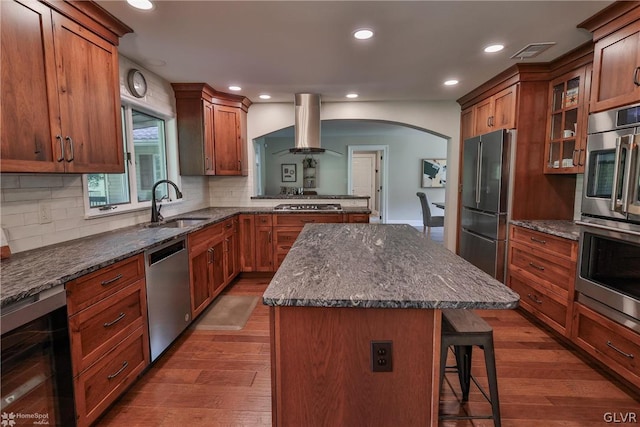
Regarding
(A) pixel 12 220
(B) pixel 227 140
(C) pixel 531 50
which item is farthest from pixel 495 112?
(A) pixel 12 220

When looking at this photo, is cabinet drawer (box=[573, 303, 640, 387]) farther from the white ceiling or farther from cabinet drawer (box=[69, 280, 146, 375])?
cabinet drawer (box=[69, 280, 146, 375])

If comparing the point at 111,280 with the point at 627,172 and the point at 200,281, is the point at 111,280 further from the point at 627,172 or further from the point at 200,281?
the point at 627,172

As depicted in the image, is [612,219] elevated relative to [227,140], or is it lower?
lower

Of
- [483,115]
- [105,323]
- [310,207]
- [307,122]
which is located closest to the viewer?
[105,323]

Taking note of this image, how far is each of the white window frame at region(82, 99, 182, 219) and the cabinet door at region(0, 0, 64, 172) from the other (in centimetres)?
70

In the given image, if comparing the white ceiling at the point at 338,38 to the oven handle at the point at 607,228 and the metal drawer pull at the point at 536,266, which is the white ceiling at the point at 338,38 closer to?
the oven handle at the point at 607,228

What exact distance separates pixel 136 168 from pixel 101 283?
67.9 inches

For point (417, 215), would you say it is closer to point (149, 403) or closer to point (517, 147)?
point (517, 147)

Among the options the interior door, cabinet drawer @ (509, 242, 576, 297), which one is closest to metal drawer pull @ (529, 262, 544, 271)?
cabinet drawer @ (509, 242, 576, 297)

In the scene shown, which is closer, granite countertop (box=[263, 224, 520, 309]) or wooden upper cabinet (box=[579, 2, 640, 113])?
granite countertop (box=[263, 224, 520, 309])

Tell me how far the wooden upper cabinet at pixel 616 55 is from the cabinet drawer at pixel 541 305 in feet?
4.81

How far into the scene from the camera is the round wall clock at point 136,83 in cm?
280

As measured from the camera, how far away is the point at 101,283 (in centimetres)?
161

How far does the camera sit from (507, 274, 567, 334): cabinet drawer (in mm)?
2416
